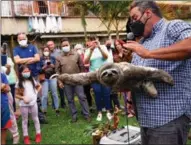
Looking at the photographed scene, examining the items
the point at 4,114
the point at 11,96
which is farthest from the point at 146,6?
the point at 11,96

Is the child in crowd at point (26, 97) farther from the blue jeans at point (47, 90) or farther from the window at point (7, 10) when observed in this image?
the window at point (7, 10)

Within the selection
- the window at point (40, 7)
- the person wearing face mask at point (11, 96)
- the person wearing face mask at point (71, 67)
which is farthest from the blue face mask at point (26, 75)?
the window at point (40, 7)

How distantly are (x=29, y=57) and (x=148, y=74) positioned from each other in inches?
172

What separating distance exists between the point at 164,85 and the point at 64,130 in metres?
4.16

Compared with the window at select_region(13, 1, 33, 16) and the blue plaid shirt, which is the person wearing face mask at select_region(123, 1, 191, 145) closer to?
the blue plaid shirt

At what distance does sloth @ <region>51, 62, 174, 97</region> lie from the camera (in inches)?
91.3

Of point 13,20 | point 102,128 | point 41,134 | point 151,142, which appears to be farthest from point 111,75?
point 13,20

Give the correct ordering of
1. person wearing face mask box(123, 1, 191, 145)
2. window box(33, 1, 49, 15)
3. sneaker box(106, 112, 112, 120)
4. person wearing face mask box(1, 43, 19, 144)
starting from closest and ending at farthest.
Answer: person wearing face mask box(123, 1, 191, 145) → person wearing face mask box(1, 43, 19, 144) → sneaker box(106, 112, 112, 120) → window box(33, 1, 49, 15)

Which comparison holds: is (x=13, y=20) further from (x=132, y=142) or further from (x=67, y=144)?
(x=132, y=142)

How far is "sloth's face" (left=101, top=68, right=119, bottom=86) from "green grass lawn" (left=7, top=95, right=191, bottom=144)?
3.33m

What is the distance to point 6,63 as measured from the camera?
268 inches

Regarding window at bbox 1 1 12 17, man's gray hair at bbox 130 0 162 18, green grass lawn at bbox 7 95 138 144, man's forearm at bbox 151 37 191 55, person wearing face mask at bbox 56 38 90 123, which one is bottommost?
green grass lawn at bbox 7 95 138 144

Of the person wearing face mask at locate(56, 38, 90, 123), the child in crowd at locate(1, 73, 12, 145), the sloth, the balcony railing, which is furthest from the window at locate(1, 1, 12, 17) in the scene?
the sloth

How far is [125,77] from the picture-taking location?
2359 millimetres
